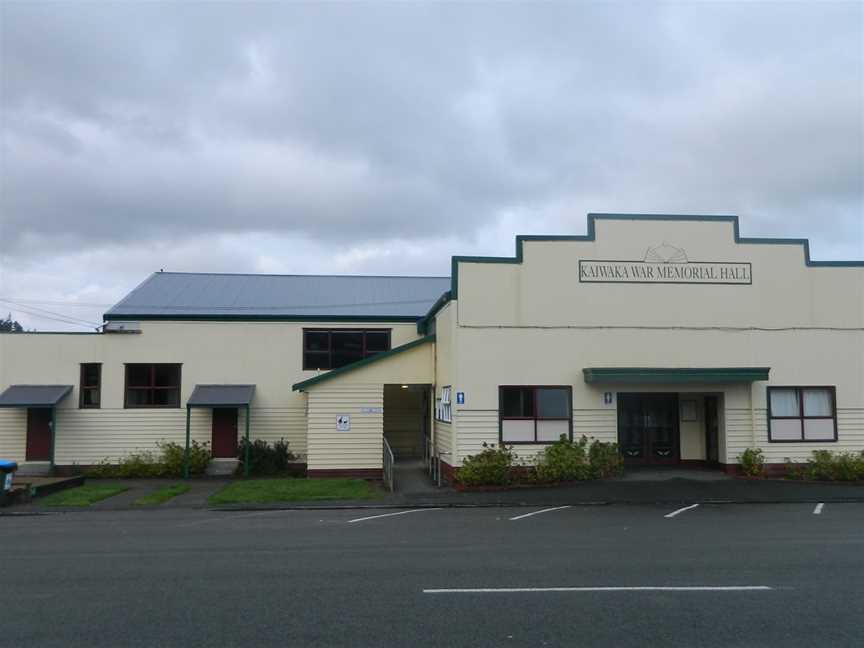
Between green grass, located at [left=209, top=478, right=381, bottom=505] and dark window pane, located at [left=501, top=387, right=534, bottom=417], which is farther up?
dark window pane, located at [left=501, top=387, right=534, bottom=417]

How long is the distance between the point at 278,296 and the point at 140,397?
5.95 meters

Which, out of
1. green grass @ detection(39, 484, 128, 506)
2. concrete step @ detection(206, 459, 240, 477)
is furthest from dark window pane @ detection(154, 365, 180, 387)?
green grass @ detection(39, 484, 128, 506)

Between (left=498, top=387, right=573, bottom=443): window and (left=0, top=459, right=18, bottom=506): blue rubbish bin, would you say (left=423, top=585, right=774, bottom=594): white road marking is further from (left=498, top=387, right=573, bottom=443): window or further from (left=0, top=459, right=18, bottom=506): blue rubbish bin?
(left=0, top=459, right=18, bottom=506): blue rubbish bin

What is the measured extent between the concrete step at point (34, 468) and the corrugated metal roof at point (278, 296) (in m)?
5.06

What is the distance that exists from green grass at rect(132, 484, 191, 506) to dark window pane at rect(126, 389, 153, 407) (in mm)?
4690

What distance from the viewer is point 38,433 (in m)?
24.9

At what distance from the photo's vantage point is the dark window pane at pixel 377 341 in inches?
1049

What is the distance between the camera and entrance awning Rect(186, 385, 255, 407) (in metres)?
24.1

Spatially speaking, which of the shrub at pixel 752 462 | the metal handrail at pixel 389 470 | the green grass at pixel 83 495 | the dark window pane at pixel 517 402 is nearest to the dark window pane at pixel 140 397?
the green grass at pixel 83 495

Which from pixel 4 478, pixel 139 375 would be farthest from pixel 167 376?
pixel 4 478

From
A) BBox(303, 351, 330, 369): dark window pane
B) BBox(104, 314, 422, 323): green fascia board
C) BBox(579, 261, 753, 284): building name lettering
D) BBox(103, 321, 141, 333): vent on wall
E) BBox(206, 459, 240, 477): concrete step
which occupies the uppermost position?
BBox(579, 261, 753, 284): building name lettering

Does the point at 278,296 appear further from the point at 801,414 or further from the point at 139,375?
the point at 801,414

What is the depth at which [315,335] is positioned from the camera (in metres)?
26.3

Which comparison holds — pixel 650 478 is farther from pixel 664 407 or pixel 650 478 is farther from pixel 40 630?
pixel 40 630
